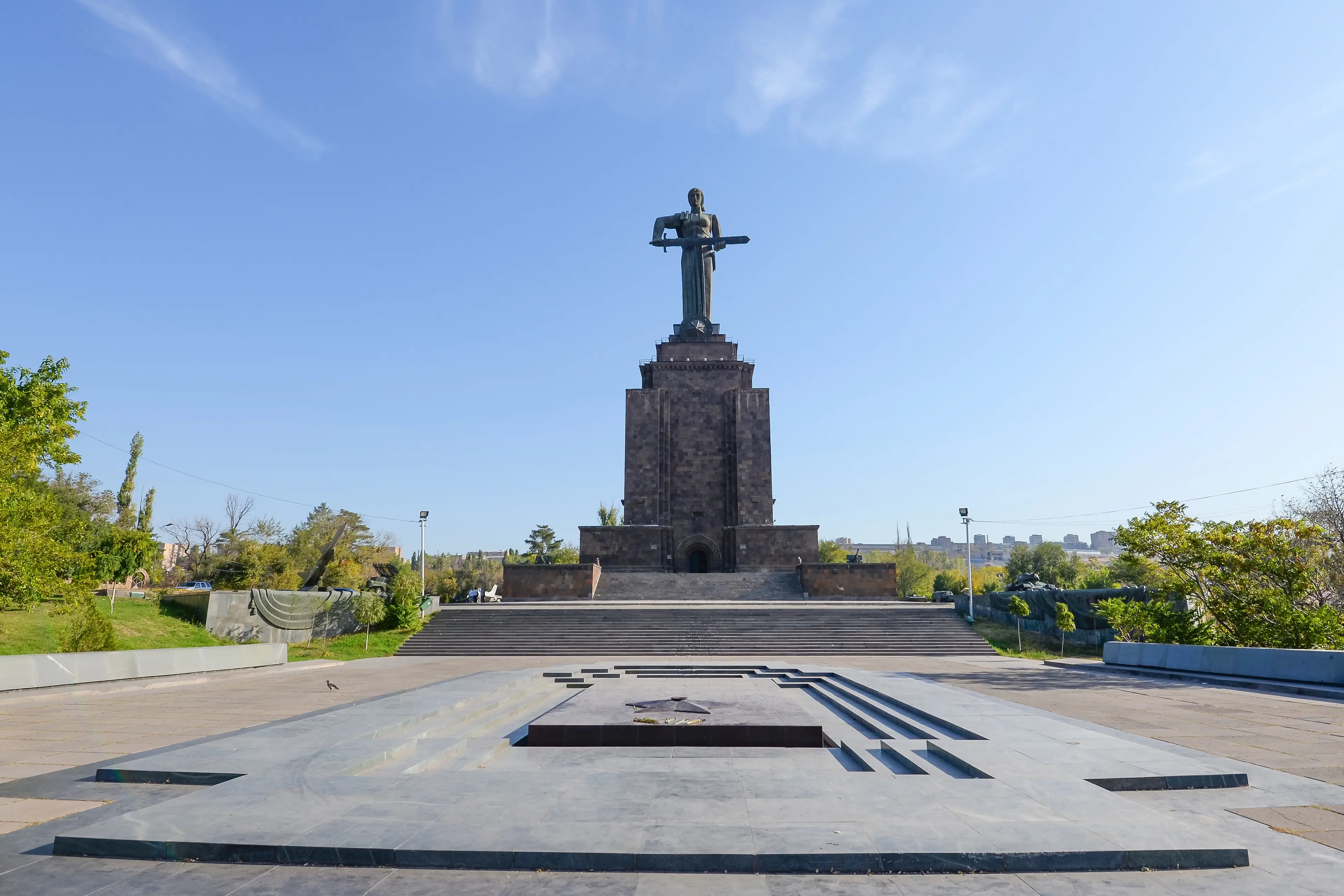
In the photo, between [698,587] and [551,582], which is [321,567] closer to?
[551,582]

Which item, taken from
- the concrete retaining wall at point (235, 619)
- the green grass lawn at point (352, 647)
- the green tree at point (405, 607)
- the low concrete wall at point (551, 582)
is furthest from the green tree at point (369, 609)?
the low concrete wall at point (551, 582)

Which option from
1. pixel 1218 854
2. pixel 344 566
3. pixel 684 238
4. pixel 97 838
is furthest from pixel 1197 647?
pixel 344 566

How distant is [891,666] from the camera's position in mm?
18812

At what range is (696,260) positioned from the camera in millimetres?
42406

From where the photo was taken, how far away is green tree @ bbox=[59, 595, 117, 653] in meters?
16.3

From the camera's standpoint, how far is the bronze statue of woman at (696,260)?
42438 millimetres

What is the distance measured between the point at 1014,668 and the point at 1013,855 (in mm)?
15989

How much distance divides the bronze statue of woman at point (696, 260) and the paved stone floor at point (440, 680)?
88.4 ft

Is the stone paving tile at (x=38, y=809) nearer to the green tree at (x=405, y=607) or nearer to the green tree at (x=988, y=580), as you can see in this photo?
the green tree at (x=405, y=607)

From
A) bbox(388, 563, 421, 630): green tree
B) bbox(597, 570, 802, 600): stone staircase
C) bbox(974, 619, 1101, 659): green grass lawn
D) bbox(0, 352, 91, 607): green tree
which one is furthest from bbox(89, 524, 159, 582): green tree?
bbox(974, 619, 1101, 659): green grass lawn

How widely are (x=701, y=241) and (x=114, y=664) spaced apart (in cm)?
3340

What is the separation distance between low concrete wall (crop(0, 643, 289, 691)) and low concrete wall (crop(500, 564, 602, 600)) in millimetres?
14540

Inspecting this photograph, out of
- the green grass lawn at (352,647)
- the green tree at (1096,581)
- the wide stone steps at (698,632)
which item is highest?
the green tree at (1096,581)

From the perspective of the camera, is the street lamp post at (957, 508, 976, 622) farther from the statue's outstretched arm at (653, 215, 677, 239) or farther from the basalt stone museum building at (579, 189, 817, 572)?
the statue's outstretched arm at (653, 215, 677, 239)
